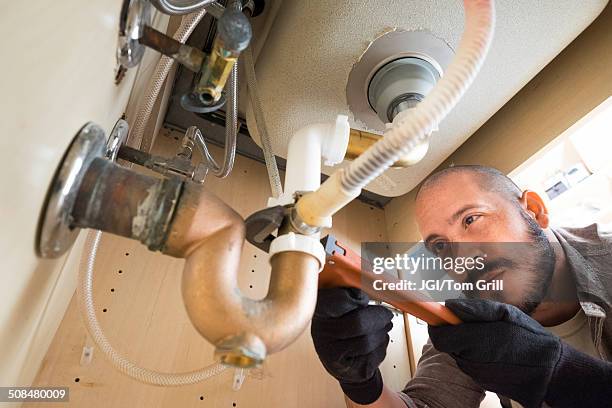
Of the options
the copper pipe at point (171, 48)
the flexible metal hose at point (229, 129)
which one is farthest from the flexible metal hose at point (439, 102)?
the flexible metal hose at point (229, 129)

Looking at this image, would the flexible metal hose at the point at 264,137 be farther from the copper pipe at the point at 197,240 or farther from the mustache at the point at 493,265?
the mustache at the point at 493,265

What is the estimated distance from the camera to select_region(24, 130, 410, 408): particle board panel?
57 cm

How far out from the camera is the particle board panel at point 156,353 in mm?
571

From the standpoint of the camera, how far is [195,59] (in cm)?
40

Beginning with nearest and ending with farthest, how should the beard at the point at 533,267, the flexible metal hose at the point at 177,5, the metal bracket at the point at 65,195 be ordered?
the metal bracket at the point at 65,195 → the flexible metal hose at the point at 177,5 → the beard at the point at 533,267

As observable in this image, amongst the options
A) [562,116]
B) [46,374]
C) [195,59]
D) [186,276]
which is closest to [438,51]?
[562,116]

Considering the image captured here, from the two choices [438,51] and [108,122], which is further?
[438,51]

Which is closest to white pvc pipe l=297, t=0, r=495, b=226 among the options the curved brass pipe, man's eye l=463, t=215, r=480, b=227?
the curved brass pipe

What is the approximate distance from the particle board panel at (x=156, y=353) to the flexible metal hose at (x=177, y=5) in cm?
47

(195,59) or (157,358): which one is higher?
(195,59)

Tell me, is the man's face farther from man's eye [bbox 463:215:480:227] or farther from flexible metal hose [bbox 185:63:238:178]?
flexible metal hose [bbox 185:63:238:178]

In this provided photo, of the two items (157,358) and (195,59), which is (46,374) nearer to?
(157,358)

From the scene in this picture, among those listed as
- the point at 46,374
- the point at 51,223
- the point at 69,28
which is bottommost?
the point at 46,374

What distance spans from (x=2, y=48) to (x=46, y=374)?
52 centimetres
